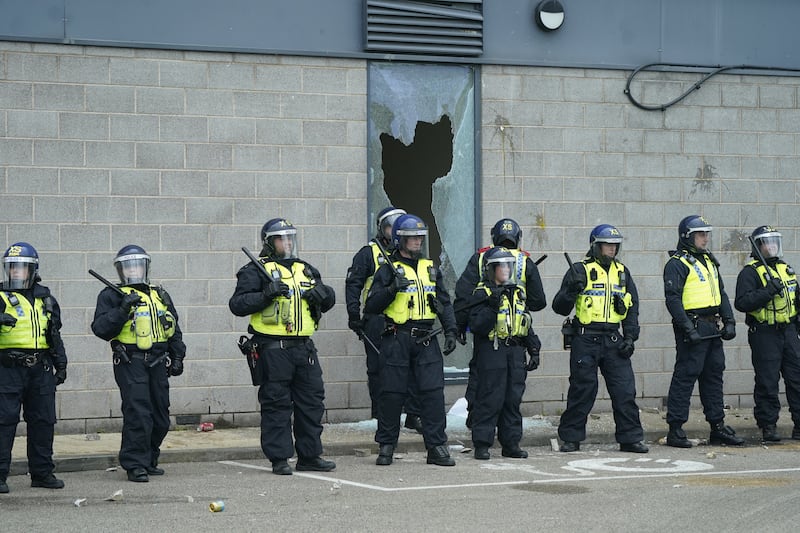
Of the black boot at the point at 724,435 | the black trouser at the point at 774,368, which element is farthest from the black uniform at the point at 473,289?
the black trouser at the point at 774,368

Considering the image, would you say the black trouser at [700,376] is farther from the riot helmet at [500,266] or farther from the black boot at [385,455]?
the black boot at [385,455]

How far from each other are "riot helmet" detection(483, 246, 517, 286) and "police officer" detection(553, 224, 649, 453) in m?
0.63

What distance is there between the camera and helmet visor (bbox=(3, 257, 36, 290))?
1016 cm

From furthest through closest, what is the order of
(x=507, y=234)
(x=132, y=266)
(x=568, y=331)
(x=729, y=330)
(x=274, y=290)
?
(x=729, y=330)
(x=568, y=331)
(x=507, y=234)
(x=132, y=266)
(x=274, y=290)

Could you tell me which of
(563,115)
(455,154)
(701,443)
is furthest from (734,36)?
(701,443)

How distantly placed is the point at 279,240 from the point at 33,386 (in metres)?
2.32

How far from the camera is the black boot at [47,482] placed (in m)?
10.1

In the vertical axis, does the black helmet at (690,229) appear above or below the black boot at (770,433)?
above

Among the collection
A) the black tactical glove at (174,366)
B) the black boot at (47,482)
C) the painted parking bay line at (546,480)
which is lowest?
the black boot at (47,482)

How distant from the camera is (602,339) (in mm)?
12039

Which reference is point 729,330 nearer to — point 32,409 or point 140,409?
point 140,409

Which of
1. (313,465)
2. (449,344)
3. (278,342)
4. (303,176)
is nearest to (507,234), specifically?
(449,344)

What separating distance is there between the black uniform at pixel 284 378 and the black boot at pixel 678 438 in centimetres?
366

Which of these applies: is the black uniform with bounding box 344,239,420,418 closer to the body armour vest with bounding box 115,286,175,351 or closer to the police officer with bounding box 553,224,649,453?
the police officer with bounding box 553,224,649,453
